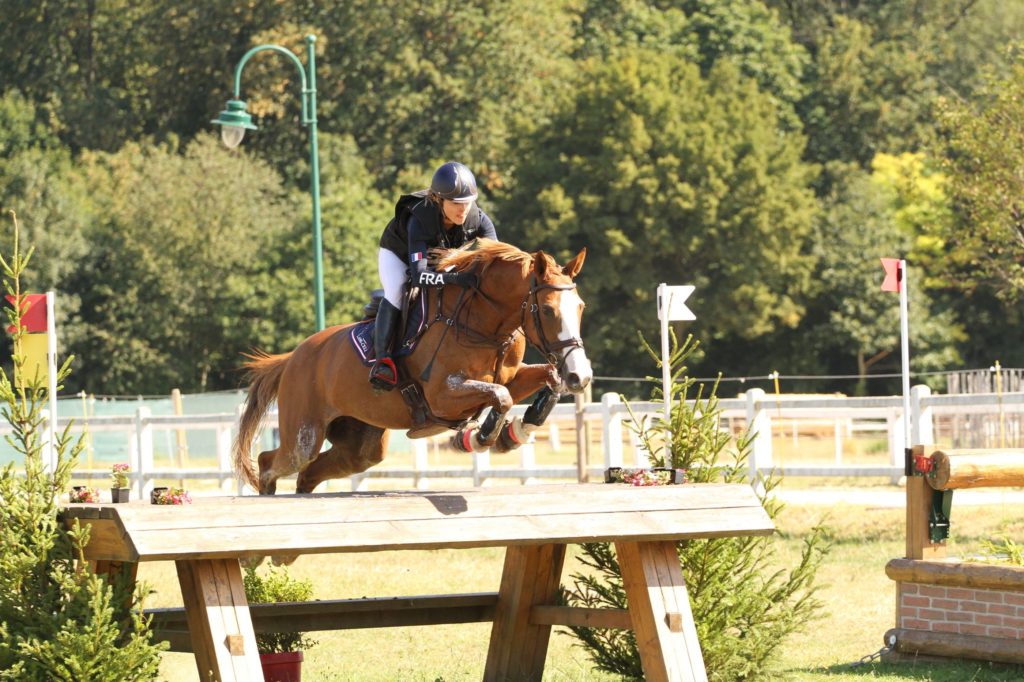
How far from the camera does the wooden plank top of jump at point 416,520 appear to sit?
18.2 feet

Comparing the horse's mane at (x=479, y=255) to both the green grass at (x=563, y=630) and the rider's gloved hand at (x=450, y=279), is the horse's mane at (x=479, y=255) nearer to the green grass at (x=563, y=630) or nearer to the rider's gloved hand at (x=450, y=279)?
the rider's gloved hand at (x=450, y=279)

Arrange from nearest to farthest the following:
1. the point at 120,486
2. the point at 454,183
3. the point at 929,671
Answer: the point at 120,486 → the point at 454,183 → the point at 929,671

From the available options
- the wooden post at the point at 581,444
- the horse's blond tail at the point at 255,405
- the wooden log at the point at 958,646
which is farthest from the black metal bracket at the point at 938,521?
the wooden post at the point at 581,444

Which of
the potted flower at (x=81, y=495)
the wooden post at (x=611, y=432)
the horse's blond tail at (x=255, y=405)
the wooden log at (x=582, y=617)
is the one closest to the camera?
the potted flower at (x=81, y=495)

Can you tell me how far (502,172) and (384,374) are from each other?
34602 mm

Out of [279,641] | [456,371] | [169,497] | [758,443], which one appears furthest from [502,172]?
[169,497]

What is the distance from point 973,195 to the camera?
26031 mm

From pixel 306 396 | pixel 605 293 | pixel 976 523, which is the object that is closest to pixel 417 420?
pixel 306 396

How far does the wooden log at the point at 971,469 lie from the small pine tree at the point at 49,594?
4380 mm

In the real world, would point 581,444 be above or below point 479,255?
below

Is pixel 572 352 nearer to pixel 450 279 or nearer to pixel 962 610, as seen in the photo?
pixel 450 279

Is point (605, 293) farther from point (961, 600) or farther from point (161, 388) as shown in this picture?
point (961, 600)

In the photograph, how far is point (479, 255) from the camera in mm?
7223

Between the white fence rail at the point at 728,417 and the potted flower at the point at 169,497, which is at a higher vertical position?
the potted flower at the point at 169,497
